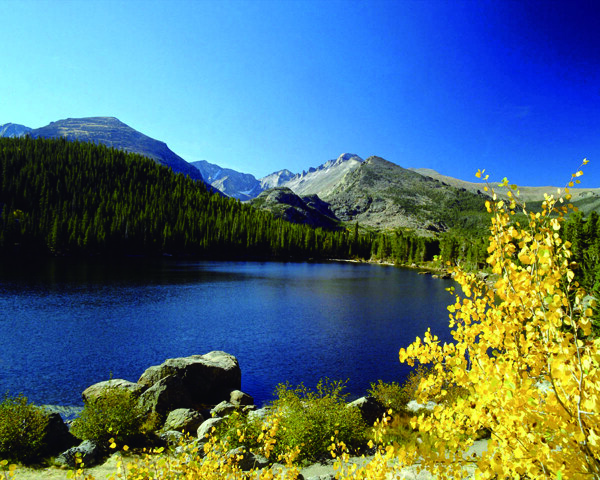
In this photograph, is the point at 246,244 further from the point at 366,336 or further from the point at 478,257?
the point at 366,336

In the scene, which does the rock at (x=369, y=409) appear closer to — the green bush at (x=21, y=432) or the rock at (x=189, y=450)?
the rock at (x=189, y=450)

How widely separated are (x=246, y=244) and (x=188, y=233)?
30655mm

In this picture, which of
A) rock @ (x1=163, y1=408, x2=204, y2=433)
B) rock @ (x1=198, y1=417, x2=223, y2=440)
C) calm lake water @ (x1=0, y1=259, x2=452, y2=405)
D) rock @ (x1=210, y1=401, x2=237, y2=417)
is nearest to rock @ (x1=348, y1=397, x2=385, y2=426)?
calm lake water @ (x1=0, y1=259, x2=452, y2=405)

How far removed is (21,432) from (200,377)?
12.1 meters

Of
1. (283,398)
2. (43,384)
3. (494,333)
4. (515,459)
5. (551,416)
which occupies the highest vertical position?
(494,333)

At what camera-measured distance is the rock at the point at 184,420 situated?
19.7 m

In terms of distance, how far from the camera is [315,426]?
17.2 meters

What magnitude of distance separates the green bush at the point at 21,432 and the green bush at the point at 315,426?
1064cm

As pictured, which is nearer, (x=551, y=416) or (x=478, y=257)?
(x=551, y=416)

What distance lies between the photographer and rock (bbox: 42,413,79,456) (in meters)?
15.9

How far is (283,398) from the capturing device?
19359 mm

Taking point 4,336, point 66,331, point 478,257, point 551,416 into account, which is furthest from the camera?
point 478,257

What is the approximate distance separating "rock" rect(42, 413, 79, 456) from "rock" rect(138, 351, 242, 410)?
7.36 meters

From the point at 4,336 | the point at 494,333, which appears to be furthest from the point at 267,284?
the point at 494,333
